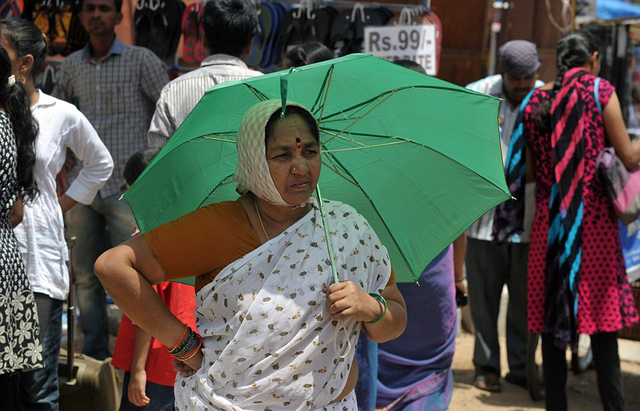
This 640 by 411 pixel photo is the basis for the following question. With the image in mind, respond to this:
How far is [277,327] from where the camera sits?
7.54 feet

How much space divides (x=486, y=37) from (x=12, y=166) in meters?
6.86

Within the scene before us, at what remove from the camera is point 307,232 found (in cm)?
238

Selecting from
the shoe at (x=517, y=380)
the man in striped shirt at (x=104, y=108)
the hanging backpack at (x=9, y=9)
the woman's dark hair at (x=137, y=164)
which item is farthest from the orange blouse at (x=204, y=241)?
the hanging backpack at (x=9, y=9)

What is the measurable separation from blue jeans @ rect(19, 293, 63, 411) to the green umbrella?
1324mm

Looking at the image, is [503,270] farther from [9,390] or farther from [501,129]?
[9,390]

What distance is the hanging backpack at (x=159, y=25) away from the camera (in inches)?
255

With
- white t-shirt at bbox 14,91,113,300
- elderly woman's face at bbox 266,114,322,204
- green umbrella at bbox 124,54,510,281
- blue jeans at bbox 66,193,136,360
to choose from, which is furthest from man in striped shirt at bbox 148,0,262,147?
elderly woman's face at bbox 266,114,322,204

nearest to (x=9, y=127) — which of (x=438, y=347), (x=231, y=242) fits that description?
(x=231, y=242)

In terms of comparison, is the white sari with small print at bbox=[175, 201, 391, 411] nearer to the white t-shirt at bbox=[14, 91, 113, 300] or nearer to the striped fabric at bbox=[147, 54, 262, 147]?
the white t-shirt at bbox=[14, 91, 113, 300]

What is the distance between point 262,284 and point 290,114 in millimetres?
448

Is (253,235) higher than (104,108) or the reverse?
higher

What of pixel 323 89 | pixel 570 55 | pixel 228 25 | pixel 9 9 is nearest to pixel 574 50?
pixel 570 55

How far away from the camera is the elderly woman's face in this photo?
7.68 ft

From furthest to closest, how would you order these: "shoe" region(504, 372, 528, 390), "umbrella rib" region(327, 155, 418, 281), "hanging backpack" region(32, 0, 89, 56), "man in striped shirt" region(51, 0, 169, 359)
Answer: "hanging backpack" region(32, 0, 89, 56)
"shoe" region(504, 372, 528, 390)
"man in striped shirt" region(51, 0, 169, 359)
"umbrella rib" region(327, 155, 418, 281)
